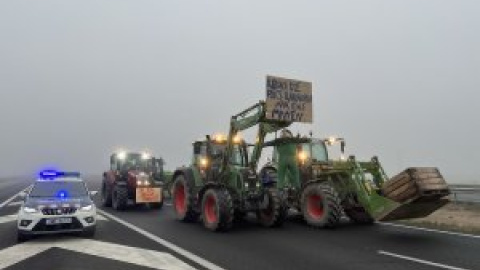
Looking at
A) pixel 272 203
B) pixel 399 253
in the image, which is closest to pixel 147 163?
pixel 272 203

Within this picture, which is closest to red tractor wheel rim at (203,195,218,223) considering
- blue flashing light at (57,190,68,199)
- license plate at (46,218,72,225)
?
blue flashing light at (57,190,68,199)

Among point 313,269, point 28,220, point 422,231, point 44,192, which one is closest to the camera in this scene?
point 313,269

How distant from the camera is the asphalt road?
972cm

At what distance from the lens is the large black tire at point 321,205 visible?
14656mm

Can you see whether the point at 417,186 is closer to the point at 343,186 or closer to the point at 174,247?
the point at 343,186

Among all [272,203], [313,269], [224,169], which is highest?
[224,169]

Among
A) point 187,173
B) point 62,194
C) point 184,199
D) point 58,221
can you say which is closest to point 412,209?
point 187,173

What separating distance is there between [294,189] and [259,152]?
1792 mm

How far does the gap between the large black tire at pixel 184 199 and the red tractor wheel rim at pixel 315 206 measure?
12.0 ft

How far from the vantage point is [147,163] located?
77.5 feet

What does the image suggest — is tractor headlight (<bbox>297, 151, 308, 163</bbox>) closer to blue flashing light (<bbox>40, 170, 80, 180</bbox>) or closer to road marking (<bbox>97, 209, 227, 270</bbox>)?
road marking (<bbox>97, 209, 227, 270</bbox>)

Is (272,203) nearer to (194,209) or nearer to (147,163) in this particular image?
(194,209)

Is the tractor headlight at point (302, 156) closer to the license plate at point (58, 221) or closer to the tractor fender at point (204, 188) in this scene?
the tractor fender at point (204, 188)

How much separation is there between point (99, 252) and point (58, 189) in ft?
11.1
